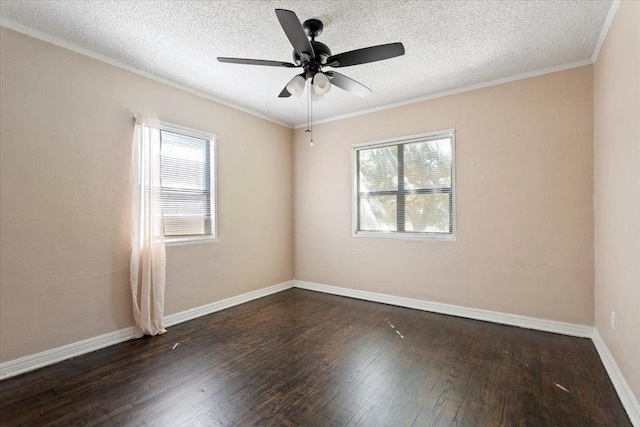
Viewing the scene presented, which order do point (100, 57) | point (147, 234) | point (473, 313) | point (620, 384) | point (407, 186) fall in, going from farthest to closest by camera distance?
point (407, 186), point (473, 313), point (147, 234), point (100, 57), point (620, 384)

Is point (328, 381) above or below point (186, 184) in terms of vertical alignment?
below

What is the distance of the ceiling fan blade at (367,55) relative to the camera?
6.77 ft

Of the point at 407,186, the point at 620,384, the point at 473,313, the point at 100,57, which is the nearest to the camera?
the point at 620,384

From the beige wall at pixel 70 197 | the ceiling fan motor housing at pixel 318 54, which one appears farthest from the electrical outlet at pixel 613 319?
the beige wall at pixel 70 197

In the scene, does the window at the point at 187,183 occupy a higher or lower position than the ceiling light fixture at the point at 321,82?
lower

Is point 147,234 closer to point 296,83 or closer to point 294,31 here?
point 296,83

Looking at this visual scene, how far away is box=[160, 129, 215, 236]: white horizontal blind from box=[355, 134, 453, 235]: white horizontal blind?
216cm

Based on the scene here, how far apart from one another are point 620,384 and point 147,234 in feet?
13.7

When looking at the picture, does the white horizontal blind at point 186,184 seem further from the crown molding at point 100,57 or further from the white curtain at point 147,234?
the crown molding at point 100,57

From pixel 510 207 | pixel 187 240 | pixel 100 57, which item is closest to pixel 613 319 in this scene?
pixel 510 207

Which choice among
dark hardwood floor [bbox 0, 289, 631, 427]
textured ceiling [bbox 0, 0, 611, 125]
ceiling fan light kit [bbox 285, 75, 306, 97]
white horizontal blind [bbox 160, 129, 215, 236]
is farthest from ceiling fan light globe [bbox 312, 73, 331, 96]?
dark hardwood floor [bbox 0, 289, 631, 427]

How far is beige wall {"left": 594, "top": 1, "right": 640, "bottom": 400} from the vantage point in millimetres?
1877

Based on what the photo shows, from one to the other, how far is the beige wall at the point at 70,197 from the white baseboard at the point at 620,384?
12.9 feet

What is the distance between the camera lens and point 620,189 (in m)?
2.18
